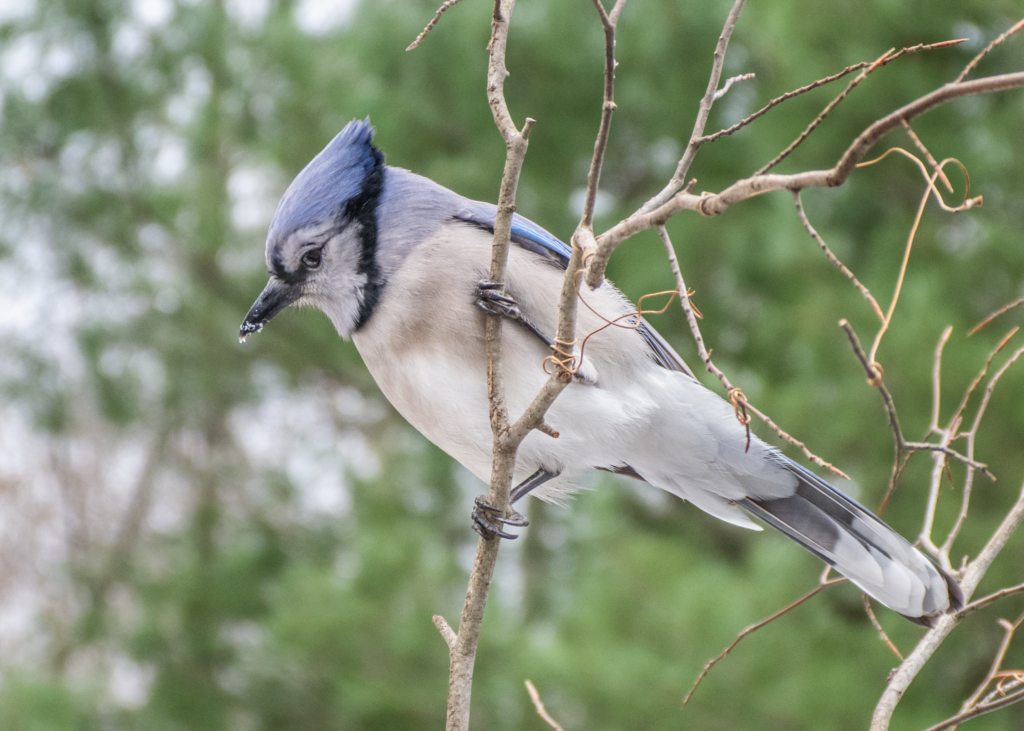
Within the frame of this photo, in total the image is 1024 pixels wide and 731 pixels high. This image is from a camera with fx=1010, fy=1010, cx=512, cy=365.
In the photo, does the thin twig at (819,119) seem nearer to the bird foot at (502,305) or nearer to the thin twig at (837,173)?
the thin twig at (837,173)

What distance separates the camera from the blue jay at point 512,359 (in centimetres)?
157

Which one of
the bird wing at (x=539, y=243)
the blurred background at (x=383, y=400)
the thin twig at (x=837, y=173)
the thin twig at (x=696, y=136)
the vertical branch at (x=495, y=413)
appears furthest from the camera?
the blurred background at (x=383, y=400)

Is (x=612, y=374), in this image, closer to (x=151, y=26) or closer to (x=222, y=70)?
(x=222, y=70)

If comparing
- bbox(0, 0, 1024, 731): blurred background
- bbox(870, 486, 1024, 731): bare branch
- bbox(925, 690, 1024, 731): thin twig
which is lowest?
bbox(925, 690, 1024, 731): thin twig

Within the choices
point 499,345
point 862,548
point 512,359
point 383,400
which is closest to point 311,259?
point 512,359

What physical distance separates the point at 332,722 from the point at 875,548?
3.29 meters

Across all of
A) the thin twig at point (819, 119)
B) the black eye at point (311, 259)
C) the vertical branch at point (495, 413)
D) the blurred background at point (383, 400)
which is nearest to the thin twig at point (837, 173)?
the thin twig at point (819, 119)

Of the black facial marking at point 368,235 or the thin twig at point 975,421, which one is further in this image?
the black facial marking at point 368,235

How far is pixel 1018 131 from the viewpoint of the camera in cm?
355

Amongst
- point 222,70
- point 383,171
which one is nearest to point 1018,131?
point 383,171

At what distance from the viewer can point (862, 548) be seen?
1.65m

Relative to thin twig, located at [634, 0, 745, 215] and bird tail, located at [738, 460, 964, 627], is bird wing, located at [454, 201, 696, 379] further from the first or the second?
thin twig, located at [634, 0, 745, 215]

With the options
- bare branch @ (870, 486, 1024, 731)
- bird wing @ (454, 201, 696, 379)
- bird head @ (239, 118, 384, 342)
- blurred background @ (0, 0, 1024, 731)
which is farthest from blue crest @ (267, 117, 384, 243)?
blurred background @ (0, 0, 1024, 731)

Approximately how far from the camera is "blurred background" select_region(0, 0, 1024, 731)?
334 centimetres
